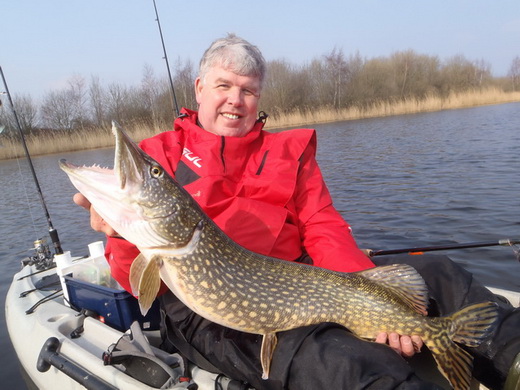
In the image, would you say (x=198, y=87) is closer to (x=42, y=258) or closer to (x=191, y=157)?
(x=191, y=157)

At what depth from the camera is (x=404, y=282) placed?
208 cm

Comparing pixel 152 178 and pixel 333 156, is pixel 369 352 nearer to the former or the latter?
pixel 152 178

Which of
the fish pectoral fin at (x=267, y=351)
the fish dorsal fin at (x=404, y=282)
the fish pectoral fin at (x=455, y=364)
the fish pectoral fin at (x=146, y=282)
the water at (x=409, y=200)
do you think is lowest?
the water at (x=409, y=200)

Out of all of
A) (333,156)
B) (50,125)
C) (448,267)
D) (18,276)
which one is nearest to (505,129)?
(333,156)

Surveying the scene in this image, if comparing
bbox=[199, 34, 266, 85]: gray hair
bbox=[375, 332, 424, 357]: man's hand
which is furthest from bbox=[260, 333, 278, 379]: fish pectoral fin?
bbox=[199, 34, 266, 85]: gray hair

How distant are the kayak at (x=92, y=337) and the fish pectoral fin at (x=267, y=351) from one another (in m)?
0.27

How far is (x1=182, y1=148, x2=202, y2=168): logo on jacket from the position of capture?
2.46 m

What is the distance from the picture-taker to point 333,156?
14.0 m

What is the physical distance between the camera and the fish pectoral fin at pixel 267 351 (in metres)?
1.82

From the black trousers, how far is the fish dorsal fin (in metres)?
0.19

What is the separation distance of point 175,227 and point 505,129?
53.4 feet

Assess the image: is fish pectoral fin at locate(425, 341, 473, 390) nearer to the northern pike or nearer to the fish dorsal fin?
the northern pike

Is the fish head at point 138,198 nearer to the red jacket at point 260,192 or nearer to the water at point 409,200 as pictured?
the red jacket at point 260,192

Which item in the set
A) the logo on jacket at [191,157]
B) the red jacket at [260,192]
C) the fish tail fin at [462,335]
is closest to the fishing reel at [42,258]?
the red jacket at [260,192]
